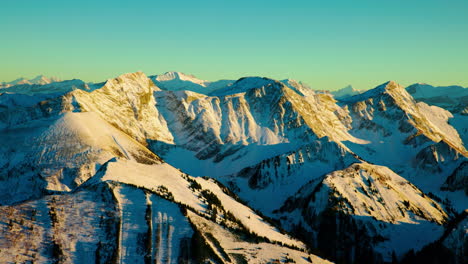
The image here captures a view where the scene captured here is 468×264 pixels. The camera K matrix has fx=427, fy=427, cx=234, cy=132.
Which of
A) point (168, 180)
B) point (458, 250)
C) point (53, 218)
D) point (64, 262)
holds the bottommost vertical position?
point (458, 250)

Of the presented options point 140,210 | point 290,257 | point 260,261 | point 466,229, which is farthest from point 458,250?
point 140,210

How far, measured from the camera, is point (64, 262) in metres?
105

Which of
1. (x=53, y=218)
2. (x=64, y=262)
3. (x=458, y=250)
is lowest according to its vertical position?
(x=458, y=250)

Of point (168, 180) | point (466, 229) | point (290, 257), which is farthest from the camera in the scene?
point (466, 229)

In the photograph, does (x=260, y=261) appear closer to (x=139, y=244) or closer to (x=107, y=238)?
(x=139, y=244)

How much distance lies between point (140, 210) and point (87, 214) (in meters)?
14.9

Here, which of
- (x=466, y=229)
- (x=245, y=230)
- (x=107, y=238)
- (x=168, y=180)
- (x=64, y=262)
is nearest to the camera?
(x=64, y=262)

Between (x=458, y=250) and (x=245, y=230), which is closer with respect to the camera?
(x=245, y=230)

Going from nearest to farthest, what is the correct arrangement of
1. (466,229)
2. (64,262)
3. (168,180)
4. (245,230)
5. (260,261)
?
1. (64,262)
2. (260,261)
3. (245,230)
4. (168,180)
5. (466,229)

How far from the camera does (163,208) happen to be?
129875mm

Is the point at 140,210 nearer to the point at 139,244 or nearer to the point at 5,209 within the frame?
the point at 139,244

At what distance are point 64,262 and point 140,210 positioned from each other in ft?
89.9

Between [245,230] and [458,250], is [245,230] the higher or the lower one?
the higher one

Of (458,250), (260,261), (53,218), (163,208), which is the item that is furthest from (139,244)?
(458,250)
